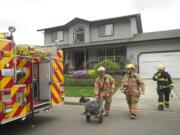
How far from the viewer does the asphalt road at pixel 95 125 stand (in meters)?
6.12

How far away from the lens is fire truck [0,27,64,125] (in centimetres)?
501

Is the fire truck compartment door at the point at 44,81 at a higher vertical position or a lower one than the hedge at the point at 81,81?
higher

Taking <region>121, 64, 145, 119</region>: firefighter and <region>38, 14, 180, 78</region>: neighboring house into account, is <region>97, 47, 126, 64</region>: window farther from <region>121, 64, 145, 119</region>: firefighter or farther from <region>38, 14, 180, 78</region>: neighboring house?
<region>121, 64, 145, 119</region>: firefighter

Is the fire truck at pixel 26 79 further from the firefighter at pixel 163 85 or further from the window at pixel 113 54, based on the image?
the window at pixel 113 54

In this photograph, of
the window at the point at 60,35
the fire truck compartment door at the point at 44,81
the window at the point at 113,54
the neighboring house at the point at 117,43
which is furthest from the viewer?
the window at the point at 60,35

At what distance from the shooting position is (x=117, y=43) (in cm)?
2184

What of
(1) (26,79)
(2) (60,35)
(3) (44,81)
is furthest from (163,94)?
(2) (60,35)

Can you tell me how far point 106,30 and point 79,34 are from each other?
122 inches

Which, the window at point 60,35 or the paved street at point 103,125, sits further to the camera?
the window at point 60,35

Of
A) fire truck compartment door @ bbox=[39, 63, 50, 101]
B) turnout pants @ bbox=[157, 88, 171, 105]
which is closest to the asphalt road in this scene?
fire truck compartment door @ bbox=[39, 63, 50, 101]

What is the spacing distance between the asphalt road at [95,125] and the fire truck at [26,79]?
556mm

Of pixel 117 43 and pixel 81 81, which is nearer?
pixel 81 81

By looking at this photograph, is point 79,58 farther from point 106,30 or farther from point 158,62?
point 158,62

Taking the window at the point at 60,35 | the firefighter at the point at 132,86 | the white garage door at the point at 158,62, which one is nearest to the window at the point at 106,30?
the white garage door at the point at 158,62
